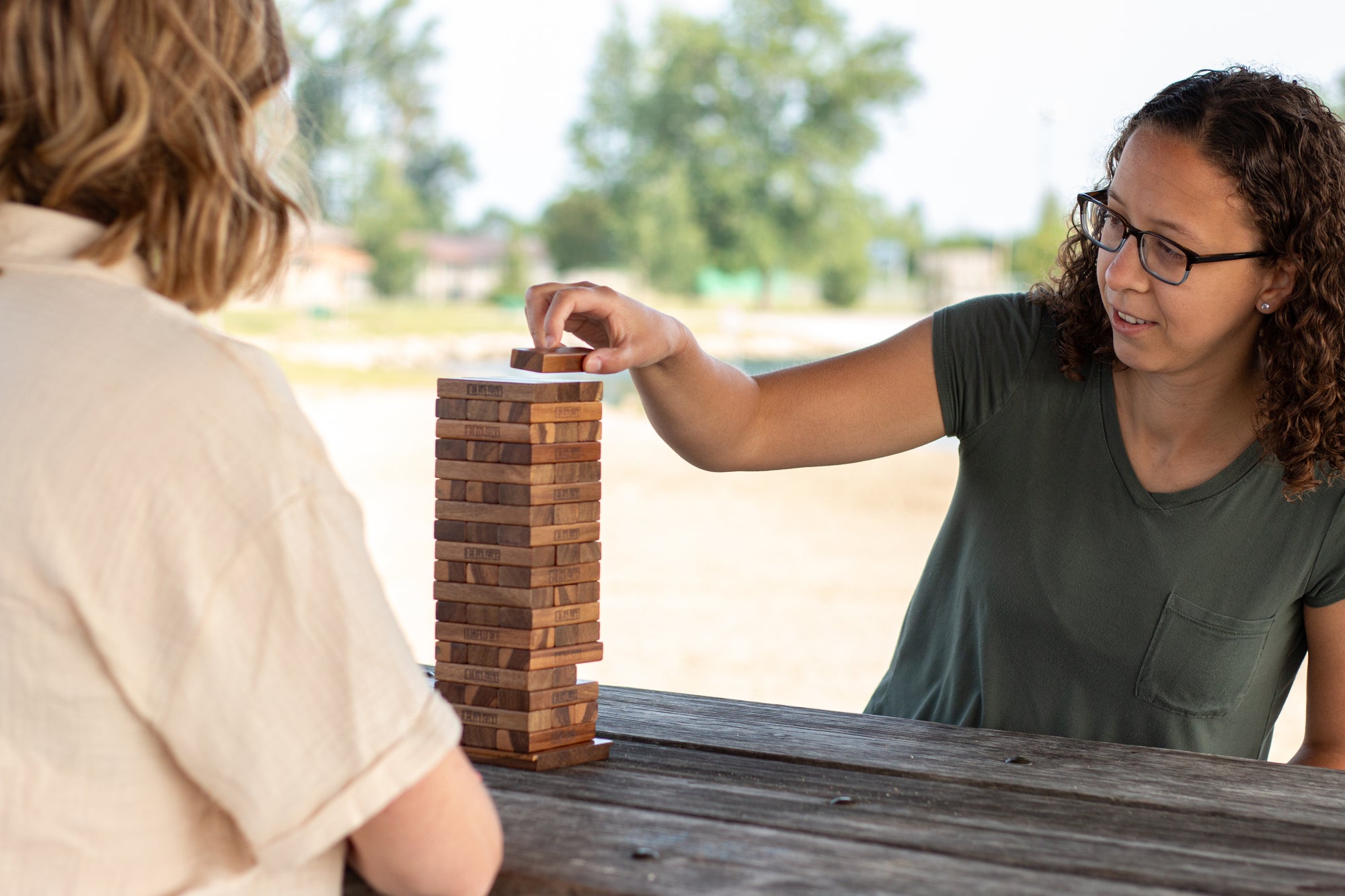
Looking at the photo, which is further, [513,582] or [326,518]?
[513,582]

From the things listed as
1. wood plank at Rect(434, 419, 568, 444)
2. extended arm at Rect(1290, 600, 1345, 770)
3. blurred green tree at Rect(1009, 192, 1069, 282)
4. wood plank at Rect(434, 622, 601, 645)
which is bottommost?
extended arm at Rect(1290, 600, 1345, 770)

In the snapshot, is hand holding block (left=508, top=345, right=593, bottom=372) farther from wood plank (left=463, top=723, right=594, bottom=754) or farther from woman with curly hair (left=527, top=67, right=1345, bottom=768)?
wood plank (left=463, top=723, right=594, bottom=754)

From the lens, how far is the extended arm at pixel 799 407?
159 centimetres

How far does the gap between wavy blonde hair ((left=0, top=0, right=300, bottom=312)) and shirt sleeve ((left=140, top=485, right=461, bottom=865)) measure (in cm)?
19

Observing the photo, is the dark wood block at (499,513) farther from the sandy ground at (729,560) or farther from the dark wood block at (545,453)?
the sandy ground at (729,560)

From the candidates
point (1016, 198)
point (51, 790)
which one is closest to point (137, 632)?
point (51, 790)

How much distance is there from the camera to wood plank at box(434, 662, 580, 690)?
3.84 ft

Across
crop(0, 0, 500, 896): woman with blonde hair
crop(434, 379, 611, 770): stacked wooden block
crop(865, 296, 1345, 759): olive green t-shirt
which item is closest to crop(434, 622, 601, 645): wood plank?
crop(434, 379, 611, 770): stacked wooden block

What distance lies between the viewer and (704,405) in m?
1.61

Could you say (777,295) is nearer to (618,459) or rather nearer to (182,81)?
(618,459)

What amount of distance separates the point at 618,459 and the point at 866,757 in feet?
41.2

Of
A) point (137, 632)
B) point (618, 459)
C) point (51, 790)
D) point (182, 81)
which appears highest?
point (182, 81)

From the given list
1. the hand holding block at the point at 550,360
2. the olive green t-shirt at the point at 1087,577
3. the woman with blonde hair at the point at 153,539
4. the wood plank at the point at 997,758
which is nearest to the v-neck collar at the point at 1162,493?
the olive green t-shirt at the point at 1087,577

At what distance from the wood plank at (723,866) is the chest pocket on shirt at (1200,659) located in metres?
0.66
